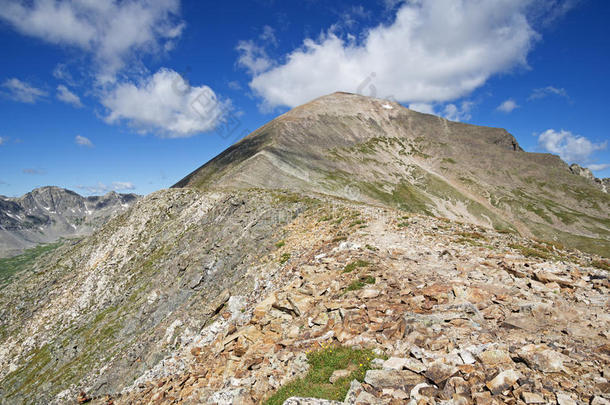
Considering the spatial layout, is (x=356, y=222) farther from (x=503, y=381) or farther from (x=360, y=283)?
(x=503, y=381)

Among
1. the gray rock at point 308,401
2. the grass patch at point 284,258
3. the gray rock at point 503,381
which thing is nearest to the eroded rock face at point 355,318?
the gray rock at point 503,381

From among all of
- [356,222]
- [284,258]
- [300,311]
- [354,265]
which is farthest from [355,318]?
[356,222]

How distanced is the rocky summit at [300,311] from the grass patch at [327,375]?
0.06m

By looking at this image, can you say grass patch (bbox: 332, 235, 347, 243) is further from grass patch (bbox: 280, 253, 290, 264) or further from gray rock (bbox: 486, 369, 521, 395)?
gray rock (bbox: 486, 369, 521, 395)

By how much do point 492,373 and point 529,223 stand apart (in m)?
141

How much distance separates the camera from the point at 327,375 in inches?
407

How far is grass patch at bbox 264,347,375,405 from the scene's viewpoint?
9.53m

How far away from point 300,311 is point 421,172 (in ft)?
472

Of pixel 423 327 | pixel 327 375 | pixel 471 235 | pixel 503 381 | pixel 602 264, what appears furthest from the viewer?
pixel 471 235

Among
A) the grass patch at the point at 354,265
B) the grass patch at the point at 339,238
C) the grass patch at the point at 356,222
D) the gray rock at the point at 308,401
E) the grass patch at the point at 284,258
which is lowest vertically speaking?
the gray rock at the point at 308,401

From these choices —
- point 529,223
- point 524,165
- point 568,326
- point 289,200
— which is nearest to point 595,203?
point 524,165

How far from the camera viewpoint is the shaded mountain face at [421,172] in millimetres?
93312

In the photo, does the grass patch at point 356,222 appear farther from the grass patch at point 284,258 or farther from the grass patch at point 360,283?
the grass patch at point 360,283

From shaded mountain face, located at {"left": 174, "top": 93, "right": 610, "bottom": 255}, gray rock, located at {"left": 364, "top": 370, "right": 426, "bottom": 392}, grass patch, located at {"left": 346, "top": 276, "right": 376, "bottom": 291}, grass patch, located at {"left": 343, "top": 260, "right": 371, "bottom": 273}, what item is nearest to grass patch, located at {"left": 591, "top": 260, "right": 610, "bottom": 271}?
grass patch, located at {"left": 343, "top": 260, "right": 371, "bottom": 273}
